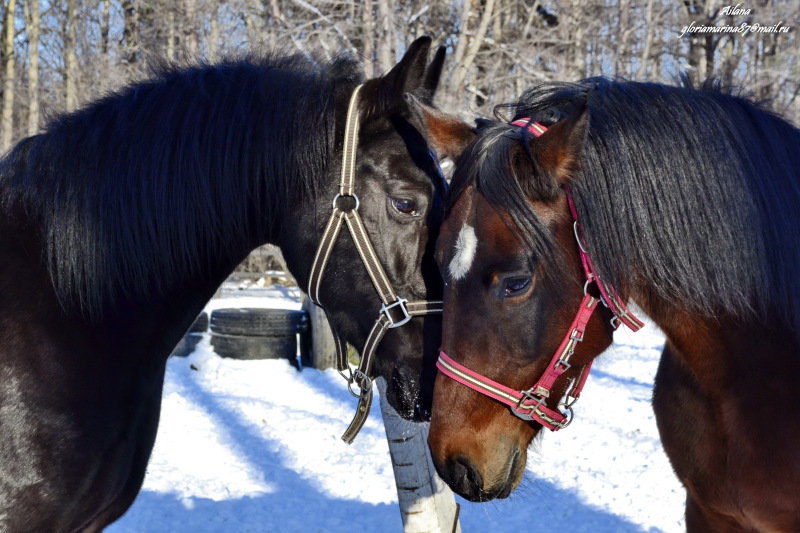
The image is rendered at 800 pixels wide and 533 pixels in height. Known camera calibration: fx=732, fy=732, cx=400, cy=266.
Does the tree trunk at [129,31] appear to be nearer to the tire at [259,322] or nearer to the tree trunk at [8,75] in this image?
the tire at [259,322]

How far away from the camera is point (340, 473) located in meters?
5.80

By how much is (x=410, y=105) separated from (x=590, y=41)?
10.6 meters

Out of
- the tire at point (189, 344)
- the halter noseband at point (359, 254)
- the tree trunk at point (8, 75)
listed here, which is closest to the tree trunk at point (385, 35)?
the tire at point (189, 344)

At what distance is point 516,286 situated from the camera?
6.59 feet

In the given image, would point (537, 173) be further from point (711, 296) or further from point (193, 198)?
point (193, 198)

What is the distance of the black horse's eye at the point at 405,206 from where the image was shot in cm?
239

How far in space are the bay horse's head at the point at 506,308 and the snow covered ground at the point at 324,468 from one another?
1.75 meters

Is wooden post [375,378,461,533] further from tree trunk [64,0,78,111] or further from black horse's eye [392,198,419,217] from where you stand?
tree trunk [64,0,78,111]

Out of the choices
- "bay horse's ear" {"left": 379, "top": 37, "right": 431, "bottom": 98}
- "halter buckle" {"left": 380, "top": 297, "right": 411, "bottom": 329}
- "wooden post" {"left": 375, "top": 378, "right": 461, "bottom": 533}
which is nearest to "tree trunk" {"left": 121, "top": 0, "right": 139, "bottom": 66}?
"wooden post" {"left": 375, "top": 378, "right": 461, "bottom": 533}

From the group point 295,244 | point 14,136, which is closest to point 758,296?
point 295,244

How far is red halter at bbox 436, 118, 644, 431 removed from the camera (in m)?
2.03

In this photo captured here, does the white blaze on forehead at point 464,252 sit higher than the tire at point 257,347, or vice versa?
the white blaze on forehead at point 464,252

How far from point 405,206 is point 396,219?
0.05 metres

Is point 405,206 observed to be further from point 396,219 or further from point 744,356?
point 744,356
